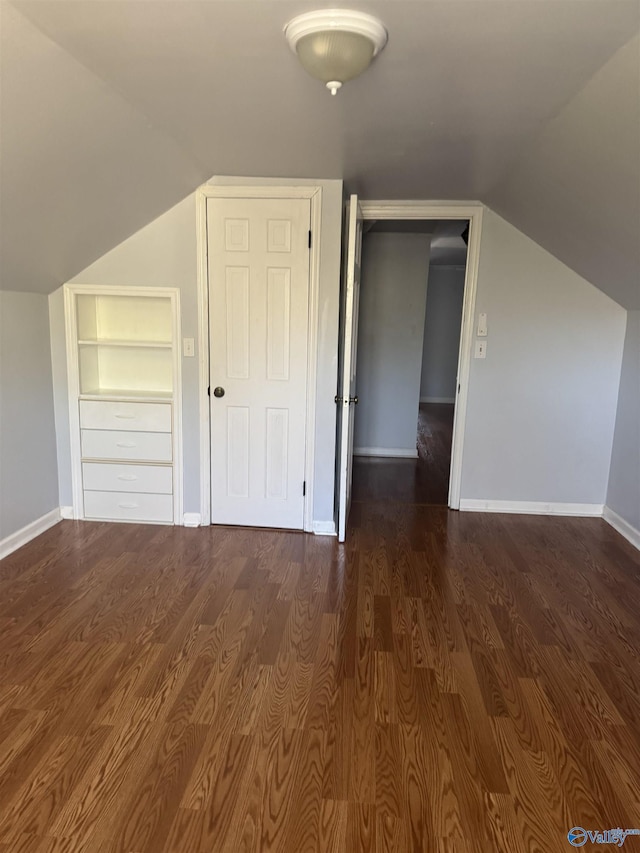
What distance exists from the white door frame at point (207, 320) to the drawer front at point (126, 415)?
0.27 meters

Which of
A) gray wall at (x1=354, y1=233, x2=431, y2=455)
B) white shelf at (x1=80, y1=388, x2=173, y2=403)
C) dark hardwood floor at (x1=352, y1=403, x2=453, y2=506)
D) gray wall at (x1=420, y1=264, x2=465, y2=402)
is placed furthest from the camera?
gray wall at (x1=420, y1=264, x2=465, y2=402)

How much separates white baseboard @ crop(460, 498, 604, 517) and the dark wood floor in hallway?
0.70m

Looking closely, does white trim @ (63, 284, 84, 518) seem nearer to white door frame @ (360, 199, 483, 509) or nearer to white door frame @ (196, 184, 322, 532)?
white door frame @ (196, 184, 322, 532)

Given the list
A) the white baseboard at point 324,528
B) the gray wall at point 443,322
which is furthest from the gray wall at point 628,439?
the gray wall at point 443,322

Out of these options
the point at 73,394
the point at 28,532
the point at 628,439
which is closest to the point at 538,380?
the point at 628,439

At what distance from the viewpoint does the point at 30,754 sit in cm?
171

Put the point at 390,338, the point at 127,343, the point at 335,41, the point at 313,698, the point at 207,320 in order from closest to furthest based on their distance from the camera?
the point at 335,41 → the point at 313,698 → the point at 207,320 → the point at 127,343 → the point at 390,338

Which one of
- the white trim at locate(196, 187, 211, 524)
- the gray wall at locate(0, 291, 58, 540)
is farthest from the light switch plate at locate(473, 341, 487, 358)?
the gray wall at locate(0, 291, 58, 540)

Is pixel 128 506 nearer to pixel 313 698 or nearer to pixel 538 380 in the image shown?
pixel 313 698

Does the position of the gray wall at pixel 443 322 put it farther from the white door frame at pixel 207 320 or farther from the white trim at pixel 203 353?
the white trim at pixel 203 353

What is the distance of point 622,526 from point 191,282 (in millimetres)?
3251

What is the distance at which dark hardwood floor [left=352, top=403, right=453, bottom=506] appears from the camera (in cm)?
428

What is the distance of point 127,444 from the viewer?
3527 mm

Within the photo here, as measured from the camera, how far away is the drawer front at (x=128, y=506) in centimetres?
358
